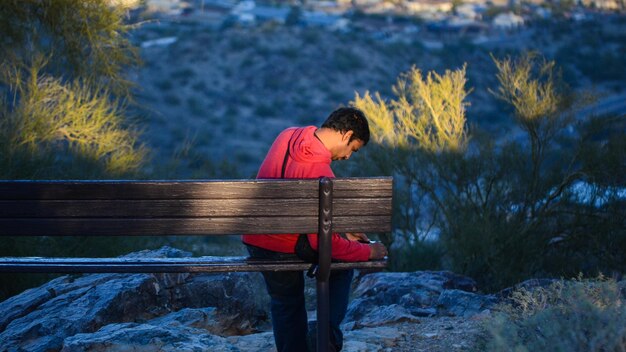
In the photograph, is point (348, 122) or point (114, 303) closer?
point (348, 122)

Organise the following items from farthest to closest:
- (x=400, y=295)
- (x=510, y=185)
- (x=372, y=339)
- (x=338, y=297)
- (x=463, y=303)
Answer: (x=510, y=185)
(x=400, y=295)
(x=463, y=303)
(x=372, y=339)
(x=338, y=297)

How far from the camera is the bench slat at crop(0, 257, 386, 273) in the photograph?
407 cm

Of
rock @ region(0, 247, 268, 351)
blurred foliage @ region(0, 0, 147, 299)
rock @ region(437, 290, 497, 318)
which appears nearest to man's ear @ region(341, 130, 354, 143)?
rock @ region(0, 247, 268, 351)

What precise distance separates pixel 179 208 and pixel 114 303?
1.55 m

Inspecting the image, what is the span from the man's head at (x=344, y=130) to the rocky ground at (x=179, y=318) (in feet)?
3.85

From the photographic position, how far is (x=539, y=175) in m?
11.9

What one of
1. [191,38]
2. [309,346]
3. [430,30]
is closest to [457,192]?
[309,346]

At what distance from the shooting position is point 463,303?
21.1ft

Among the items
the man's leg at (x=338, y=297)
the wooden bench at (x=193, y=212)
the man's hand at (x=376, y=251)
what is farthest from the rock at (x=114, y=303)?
the man's hand at (x=376, y=251)

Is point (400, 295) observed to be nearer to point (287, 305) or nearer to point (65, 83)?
point (287, 305)

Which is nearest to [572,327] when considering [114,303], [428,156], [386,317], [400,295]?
[386,317]

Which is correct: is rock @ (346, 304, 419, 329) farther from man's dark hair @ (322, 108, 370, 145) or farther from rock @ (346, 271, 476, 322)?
man's dark hair @ (322, 108, 370, 145)

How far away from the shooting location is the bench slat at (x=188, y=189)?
393 cm

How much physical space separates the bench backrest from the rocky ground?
68cm
